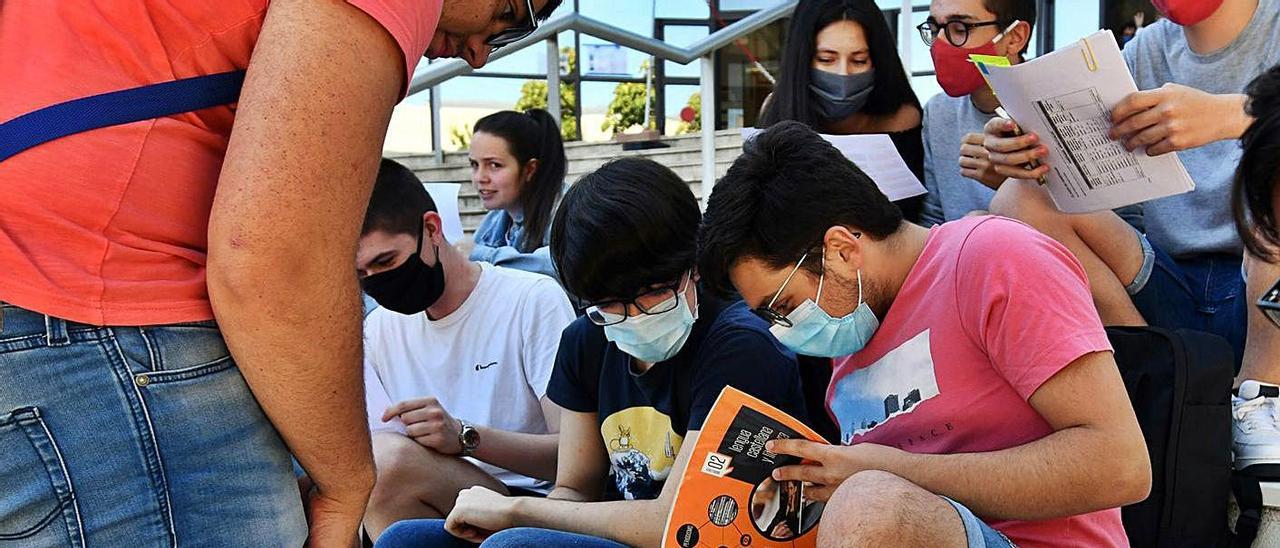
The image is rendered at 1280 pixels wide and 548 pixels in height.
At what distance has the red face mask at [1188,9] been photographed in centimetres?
237

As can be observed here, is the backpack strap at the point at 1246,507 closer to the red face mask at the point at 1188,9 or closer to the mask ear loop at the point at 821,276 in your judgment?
the mask ear loop at the point at 821,276

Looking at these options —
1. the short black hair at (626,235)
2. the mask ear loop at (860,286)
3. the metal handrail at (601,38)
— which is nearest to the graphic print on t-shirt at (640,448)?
the short black hair at (626,235)

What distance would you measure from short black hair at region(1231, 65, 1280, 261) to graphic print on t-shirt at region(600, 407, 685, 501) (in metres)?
1.06

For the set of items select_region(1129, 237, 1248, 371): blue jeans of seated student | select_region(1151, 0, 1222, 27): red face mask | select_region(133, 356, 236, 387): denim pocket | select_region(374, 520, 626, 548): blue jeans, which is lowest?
select_region(374, 520, 626, 548): blue jeans

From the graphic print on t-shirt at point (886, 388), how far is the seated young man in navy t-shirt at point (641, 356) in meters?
0.18

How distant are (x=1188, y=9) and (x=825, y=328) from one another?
113cm

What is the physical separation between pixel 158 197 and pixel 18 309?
160 mm

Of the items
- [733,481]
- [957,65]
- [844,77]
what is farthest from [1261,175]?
[844,77]

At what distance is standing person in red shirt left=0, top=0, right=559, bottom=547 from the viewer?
107 cm

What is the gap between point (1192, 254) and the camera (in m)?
2.42

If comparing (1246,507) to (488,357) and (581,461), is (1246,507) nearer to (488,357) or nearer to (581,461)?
(581,461)

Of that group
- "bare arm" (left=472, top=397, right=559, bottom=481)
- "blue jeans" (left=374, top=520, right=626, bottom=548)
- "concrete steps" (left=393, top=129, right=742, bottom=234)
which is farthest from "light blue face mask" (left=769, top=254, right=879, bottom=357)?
"concrete steps" (left=393, top=129, right=742, bottom=234)

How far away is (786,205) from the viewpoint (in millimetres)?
1904

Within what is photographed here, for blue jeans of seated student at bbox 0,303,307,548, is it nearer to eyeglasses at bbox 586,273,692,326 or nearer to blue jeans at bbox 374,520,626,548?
blue jeans at bbox 374,520,626,548
